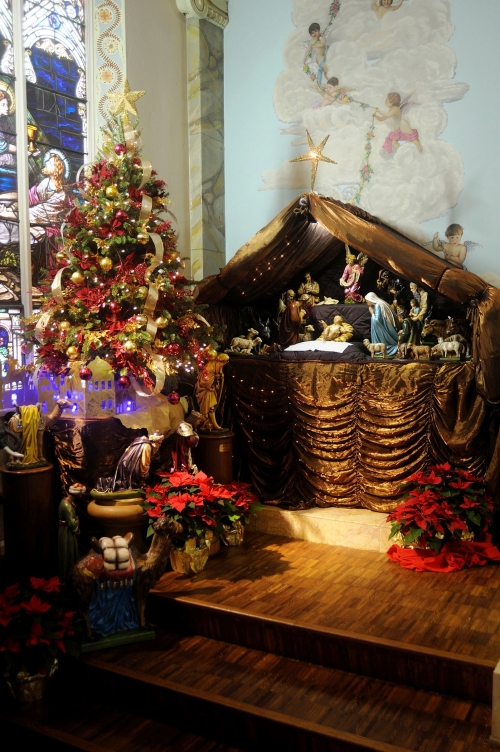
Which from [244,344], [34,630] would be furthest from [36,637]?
[244,344]

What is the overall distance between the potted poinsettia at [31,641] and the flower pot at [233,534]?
5.81 ft

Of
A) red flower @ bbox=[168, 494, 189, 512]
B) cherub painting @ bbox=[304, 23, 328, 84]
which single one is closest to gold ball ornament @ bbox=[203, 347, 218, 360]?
red flower @ bbox=[168, 494, 189, 512]

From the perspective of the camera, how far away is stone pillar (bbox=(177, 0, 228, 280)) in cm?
787

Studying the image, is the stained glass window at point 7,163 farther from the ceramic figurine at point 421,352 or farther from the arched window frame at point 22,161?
the ceramic figurine at point 421,352

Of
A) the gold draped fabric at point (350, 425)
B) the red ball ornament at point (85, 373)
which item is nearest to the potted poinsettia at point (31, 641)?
the red ball ornament at point (85, 373)

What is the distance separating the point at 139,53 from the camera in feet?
23.5

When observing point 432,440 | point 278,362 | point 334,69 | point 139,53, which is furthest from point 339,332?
point 139,53

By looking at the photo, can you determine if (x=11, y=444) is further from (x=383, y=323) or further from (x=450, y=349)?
(x=450, y=349)

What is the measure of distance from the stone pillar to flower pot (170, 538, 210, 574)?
355 centimetres

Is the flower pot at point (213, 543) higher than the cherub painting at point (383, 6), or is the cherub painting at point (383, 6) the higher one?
the cherub painting at point (383, 6)

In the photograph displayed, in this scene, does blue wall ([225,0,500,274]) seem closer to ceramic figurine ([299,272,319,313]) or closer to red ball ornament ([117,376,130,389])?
ceramic figurine ([299,272,319,313])

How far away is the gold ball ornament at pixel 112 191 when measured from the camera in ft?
17.7

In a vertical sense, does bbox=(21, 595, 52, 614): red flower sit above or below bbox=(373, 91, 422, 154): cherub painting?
below

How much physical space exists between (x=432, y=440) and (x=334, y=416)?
880mm
